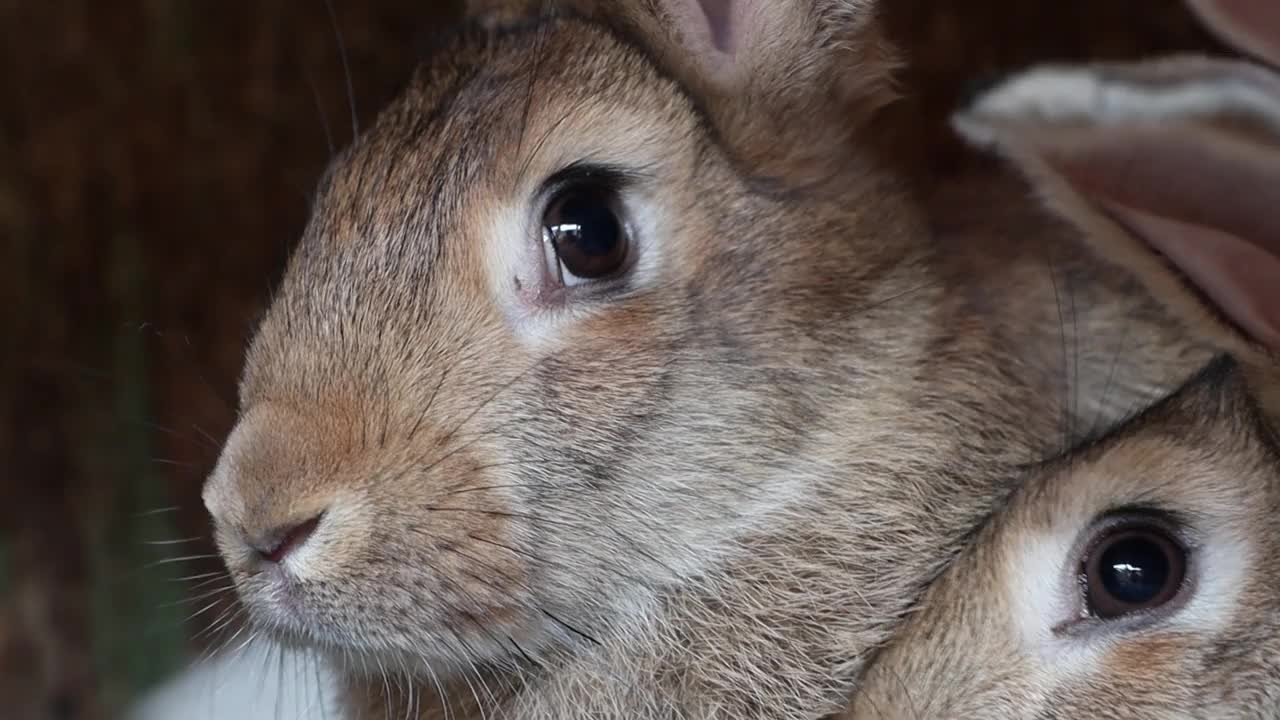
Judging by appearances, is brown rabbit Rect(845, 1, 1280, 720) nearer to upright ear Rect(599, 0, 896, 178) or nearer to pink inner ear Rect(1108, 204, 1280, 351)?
pink inner ear Rect(1108, 204, 1280, 351)

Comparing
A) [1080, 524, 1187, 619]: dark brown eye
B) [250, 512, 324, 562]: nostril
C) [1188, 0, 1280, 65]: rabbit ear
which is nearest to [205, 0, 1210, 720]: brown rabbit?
[250, 512, 324, 562]: nostril

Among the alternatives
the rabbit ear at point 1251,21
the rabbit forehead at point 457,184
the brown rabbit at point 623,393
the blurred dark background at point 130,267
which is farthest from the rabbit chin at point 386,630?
the blurred dark background at point 130,267

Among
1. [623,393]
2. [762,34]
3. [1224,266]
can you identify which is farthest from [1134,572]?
[762,34]

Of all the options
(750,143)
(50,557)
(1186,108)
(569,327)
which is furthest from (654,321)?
(50,557)

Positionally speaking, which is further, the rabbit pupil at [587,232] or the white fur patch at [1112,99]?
the rabbit pupil at [587,232]

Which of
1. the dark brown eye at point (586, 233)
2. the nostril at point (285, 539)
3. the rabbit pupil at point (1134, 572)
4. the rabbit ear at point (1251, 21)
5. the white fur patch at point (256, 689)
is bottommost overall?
the white fur patch at point (256, 689)


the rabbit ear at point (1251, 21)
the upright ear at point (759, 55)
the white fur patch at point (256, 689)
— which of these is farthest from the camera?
the white fur patch at point (256, 689)

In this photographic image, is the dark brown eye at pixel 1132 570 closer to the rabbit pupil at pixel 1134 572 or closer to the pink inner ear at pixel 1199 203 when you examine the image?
the rabbit pupil at pixel 1134 572
